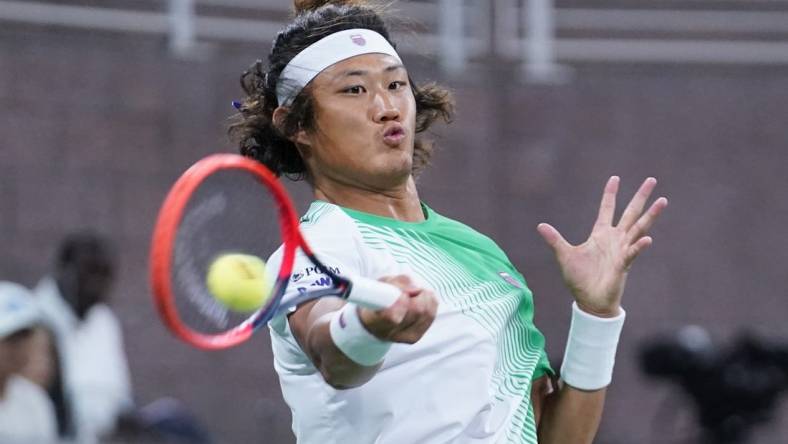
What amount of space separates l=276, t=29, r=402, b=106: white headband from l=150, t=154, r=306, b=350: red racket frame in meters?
0.61

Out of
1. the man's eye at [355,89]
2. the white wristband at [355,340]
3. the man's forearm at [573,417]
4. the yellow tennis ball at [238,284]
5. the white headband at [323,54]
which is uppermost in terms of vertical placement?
the white headband at [323,54]

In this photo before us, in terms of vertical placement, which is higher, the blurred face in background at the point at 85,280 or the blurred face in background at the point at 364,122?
the blurred face in background at the point at 364,122

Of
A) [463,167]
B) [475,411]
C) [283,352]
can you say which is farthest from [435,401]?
[463,167]

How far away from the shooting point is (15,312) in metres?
6.57

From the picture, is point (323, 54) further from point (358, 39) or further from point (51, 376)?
point (51, 376)

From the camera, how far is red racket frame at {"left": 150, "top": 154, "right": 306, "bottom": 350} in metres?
3.01

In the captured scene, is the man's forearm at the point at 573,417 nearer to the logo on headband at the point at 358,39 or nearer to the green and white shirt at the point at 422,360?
the green and white shirt at the point at 422,360

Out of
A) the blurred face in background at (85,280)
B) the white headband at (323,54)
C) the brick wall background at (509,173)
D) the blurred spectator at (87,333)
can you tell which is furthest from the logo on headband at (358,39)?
the brick wall background at (509,173)

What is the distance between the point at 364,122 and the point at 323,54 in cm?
22

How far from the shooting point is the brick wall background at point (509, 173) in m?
8.27

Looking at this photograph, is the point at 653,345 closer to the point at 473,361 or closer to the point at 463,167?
the point at 463,167

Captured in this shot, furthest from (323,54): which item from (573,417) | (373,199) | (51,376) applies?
(51,376)

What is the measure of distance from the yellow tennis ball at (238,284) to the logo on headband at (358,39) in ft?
2.93

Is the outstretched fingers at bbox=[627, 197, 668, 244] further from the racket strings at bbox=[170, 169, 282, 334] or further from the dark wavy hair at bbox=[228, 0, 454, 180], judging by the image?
the racket strings at bbox=[170, 169, 282, 334]
